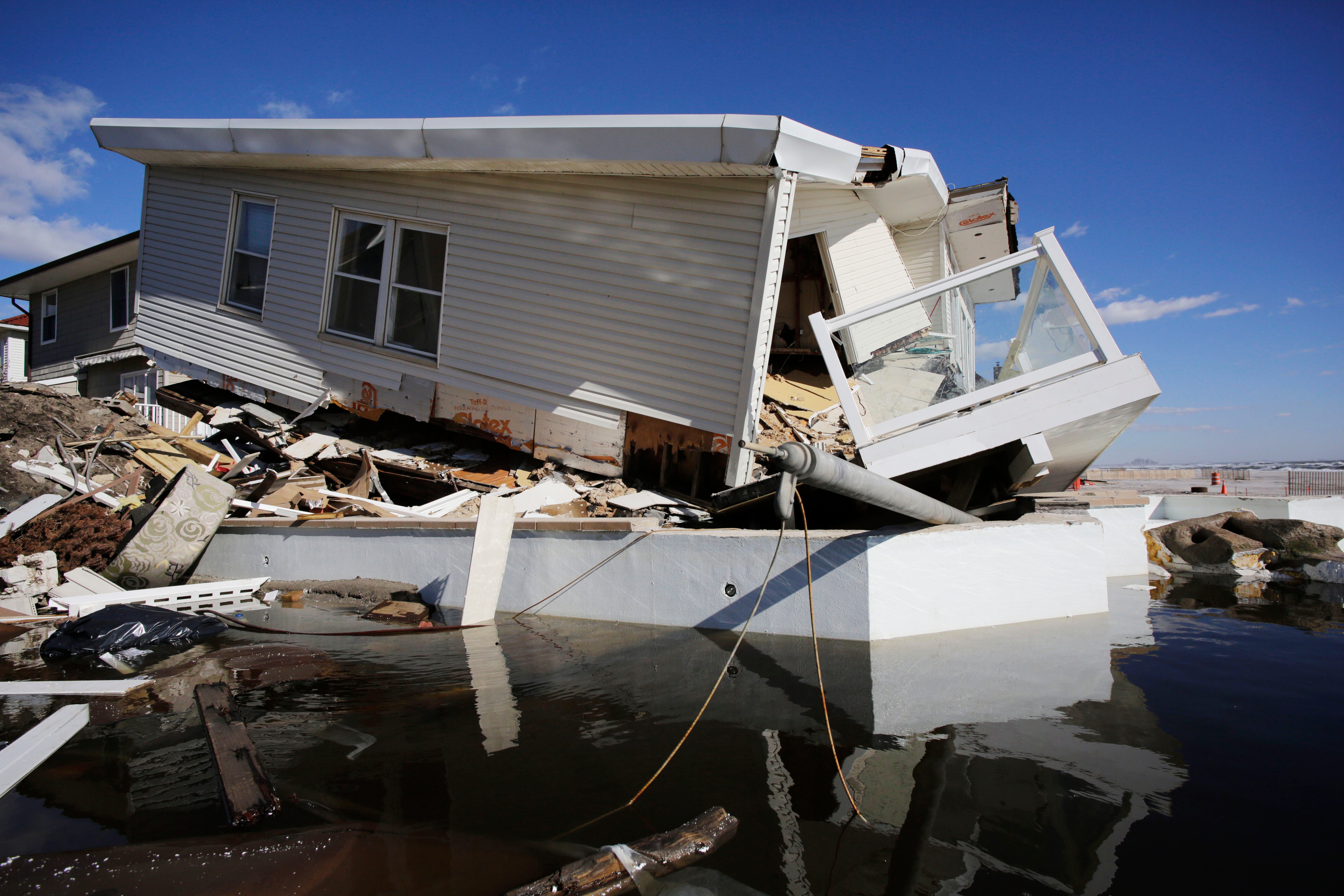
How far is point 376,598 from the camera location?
701cm

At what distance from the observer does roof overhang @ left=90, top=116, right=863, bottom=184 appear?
254 inches

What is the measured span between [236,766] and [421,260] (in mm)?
7097

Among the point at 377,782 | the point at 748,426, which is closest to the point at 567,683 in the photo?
the point at 377,782

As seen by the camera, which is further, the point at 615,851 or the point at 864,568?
the point at 864,568

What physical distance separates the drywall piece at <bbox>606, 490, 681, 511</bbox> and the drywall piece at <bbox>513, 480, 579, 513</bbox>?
509 millimetres

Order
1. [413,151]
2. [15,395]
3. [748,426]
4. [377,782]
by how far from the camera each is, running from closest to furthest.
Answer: [377,782] < [748,426] < [413,151] < [15,395]

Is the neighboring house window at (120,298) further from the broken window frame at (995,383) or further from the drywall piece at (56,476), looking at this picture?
the broken window frame at (995,383)

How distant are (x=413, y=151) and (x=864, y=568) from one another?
6.74 metres

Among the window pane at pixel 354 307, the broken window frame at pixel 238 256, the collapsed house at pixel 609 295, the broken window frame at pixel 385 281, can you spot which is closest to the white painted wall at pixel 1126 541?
the collapsed house at pixel 609 295

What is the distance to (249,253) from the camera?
31.8ft

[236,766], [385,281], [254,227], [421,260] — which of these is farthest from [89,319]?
[236,766]

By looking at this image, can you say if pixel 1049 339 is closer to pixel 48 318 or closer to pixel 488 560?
pixel 488 560

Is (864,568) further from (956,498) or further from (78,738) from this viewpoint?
(78,738)

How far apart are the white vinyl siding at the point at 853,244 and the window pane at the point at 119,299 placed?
49.2ft
